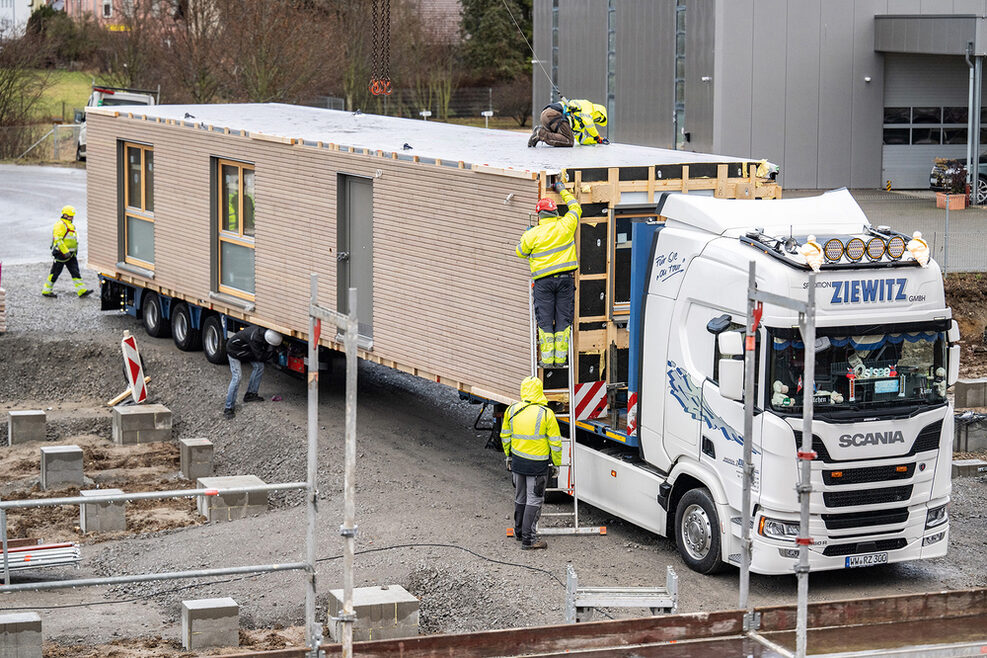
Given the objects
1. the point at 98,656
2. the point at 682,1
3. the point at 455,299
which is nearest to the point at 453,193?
the point at 455,299

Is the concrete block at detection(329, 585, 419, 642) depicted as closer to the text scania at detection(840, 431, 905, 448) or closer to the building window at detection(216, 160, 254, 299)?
the text scania at detection(840, 431, 905, 448)

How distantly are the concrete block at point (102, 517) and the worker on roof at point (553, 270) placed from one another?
16.3 ft

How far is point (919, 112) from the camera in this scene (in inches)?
1490

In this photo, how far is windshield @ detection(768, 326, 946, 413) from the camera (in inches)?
427

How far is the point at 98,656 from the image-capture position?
10.3 metres

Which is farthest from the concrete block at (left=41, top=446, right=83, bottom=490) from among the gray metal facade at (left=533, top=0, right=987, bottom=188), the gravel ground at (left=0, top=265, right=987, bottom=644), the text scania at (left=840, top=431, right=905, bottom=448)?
the gray metal facade at (left=533, top=0, right=987, bottom=188)

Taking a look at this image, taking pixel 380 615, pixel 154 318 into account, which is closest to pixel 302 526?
pixel 380 615

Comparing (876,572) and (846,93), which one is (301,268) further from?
(846,93)

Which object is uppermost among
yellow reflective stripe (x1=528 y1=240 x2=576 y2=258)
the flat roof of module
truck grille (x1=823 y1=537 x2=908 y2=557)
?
the flat roof of module

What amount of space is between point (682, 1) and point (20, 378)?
69.9 ft

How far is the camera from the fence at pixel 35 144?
157ft

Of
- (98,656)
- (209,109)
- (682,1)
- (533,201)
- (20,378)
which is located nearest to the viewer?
(98,656)

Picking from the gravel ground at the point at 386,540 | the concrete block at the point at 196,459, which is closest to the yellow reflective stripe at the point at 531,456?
the gravel ground at the point at 386,540

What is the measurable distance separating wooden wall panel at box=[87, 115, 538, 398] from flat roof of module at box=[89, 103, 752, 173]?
9.5 inches
